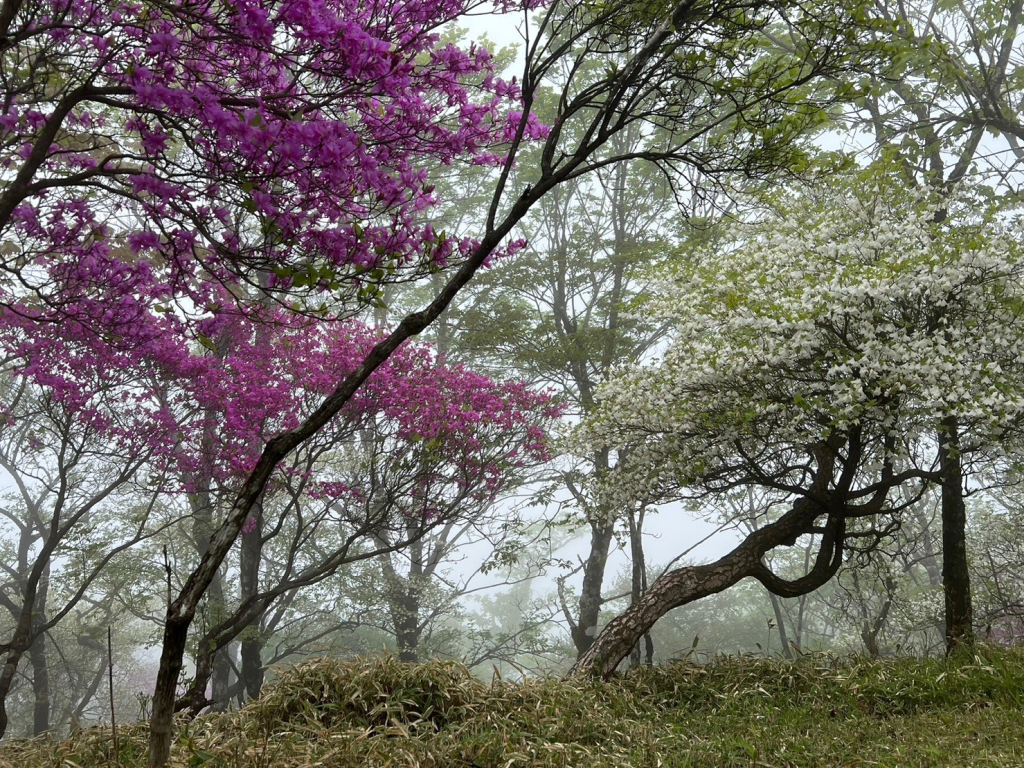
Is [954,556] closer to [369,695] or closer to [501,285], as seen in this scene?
[369,695]

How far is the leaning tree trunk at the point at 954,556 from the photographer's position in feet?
26.1

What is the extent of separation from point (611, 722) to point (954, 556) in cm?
516

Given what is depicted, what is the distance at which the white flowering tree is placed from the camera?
6473 mm

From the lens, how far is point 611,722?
536 centimetres

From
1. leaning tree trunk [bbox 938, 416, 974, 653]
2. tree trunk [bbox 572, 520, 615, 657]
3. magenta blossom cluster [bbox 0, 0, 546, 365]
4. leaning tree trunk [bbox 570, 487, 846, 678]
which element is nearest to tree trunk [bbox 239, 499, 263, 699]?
tree trunk [bbox 572, 520, 615, 657]

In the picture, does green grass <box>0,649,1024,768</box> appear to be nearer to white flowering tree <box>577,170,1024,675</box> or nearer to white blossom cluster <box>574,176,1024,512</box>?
white flowering tree <box>577,170,1024,675</box>

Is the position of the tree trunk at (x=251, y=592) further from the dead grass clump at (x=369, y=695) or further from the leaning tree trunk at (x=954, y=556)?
the leaning tree trunk at (x=954, y=556)

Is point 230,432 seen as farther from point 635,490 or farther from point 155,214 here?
point 155,214

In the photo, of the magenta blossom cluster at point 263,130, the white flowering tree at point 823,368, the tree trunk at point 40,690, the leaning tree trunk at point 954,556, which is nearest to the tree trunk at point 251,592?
the white flowering tree at point 823,368

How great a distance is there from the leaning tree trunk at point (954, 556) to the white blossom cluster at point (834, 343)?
14.8 inches

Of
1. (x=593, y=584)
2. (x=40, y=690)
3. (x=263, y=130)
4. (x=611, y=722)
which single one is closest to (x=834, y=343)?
(x=611, y=722)

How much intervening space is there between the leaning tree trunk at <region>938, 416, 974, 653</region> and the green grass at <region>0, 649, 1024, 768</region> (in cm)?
137

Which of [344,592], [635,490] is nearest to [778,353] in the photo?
[635,490]

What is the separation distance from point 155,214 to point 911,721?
20.2 ft
